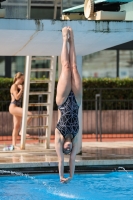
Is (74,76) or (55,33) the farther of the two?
(55,33)

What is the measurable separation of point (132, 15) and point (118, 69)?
45.9 feet

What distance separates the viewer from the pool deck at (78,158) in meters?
13.0

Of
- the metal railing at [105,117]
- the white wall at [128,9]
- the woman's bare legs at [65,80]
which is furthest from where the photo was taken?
the metal railing at [105,117]

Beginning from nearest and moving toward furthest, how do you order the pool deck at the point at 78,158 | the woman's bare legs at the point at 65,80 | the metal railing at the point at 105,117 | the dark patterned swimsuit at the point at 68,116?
the woman's bare legs at the point at 65,80 → the dark patterned swimsuit at the point at 68,116 → the pool deck at the point at 78,158 → the metal railing at the point at 105,117

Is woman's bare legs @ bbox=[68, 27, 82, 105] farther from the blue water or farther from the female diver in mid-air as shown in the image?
the blue water

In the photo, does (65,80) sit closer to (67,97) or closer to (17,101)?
(67,97)

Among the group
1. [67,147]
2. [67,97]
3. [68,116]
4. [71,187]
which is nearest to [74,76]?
[67,97]

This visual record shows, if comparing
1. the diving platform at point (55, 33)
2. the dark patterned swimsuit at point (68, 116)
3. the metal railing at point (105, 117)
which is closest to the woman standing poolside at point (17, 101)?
the diving platform at point (55, 33)

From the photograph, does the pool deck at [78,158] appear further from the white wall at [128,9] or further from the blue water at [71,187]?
the white wall at [128,9]

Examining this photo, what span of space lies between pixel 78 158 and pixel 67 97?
452 cm

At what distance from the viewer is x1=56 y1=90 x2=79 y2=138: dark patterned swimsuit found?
31.2 ft

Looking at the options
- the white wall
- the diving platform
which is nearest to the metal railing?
the diving platform

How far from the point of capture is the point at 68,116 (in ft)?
31.4

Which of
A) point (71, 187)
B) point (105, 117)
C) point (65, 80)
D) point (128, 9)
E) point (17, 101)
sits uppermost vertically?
point (128, 9)
